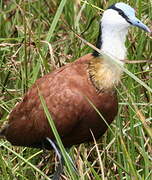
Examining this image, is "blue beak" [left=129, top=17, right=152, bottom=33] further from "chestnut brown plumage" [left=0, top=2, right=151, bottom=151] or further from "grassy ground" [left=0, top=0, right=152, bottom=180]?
"grassy ground" [left=0, top=0, right=152, bottom=180]

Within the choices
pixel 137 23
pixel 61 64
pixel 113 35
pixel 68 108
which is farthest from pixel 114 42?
pixel 61 64

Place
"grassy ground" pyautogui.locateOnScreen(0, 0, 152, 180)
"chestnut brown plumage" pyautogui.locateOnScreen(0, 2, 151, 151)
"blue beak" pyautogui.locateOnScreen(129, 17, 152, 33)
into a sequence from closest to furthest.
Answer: "blue beak" pyautogui.locateOnScreen(129, 17, 152, 33), "chestnut brown plumage" pyautogui.locateOnScreen(0, 2, 151, 151), "grassy ground" pyautogui.locateOnScreen(0, 0, 152, 180)

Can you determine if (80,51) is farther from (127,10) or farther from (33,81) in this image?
(127,10)

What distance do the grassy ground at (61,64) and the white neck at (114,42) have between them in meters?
0.15

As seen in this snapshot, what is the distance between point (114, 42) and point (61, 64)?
0.76 m

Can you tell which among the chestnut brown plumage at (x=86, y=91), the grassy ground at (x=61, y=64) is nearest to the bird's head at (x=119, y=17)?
the chestnut brown plumage at (x=86, y=91)

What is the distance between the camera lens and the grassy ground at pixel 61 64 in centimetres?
335

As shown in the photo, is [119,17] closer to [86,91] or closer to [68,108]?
[86,91]

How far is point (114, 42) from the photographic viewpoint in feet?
10.2

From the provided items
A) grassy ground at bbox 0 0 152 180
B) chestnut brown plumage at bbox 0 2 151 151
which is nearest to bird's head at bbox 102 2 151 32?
chestnut brown plumage at bbox 0 2 151 151

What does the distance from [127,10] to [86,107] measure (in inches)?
17.8

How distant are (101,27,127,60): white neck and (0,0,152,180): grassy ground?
15 cm

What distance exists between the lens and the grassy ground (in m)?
3.35

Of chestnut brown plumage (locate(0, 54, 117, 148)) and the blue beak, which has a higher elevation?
the blue beak
